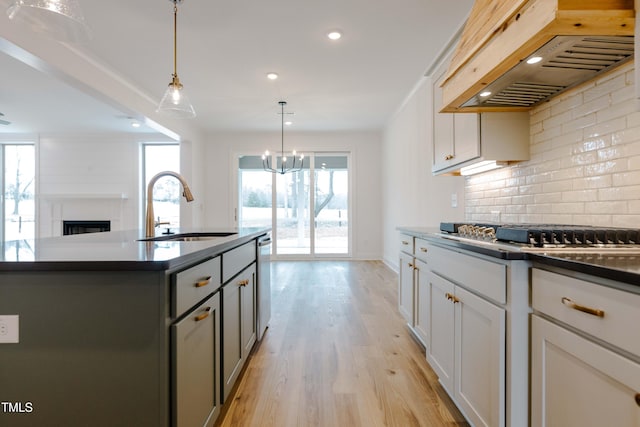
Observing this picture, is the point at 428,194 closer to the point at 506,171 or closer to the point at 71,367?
the point at 506,171

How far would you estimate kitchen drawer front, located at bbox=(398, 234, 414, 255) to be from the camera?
2579 millimetres

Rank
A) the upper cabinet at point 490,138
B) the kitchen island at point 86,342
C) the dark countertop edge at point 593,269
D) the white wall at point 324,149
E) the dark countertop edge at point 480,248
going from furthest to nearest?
the white wall at point 324,149 < the upper cabinet at point 490,138 < the dark countertop edge at point 480,248 < the kitchen island at point 86,342 < the dark countertop edge at point 593,269

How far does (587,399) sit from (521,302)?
0.34 meters

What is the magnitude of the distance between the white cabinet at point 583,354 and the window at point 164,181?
270 inches

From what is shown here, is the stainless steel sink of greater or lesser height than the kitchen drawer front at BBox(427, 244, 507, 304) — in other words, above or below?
above

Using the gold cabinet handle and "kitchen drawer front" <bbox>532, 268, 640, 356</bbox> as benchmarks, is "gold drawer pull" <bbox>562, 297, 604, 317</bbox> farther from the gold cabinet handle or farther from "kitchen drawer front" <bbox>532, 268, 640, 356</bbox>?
the gold cabinet handle

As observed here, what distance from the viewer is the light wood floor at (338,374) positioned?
5.60ft

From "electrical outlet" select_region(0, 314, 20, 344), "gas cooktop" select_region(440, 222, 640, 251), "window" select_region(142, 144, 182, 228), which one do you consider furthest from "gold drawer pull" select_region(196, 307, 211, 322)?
"window" select_region(142, 144, 182, 228)

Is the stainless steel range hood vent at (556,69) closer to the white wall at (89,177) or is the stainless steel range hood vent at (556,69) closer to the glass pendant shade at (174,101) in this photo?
the glass pendant shade at (174,101)

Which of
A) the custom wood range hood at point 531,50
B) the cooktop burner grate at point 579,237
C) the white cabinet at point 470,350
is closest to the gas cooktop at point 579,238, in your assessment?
the cooktop burner grate at point 579,237

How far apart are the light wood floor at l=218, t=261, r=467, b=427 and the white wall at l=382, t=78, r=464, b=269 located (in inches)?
47.3

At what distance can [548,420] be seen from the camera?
1098 millimetres

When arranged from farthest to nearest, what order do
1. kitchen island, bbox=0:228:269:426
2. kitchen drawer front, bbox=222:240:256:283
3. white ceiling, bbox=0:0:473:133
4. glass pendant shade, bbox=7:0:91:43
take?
white ceiling, bbox=0:0:473:133, kitchen drawer front, bbox=222:240:256:283, glass pendant shade, bbox=7:0:91:43, kitchen island, bbox=0:228:269:426

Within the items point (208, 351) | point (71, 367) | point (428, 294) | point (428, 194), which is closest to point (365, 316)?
point (428, 294)
